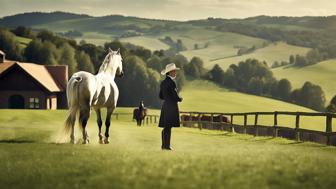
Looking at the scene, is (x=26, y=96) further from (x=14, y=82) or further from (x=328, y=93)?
(x=328, y=93)

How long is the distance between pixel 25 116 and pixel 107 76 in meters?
36.0

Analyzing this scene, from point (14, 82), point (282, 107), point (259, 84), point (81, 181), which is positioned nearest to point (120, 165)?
point (81, 181)

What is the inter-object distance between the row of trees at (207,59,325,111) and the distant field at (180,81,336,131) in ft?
29.8

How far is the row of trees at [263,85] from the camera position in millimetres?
143875

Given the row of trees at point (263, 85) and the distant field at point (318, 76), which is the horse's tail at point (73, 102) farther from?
the distant field at point (318, 76)

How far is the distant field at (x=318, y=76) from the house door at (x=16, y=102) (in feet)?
339

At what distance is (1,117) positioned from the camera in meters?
50.5

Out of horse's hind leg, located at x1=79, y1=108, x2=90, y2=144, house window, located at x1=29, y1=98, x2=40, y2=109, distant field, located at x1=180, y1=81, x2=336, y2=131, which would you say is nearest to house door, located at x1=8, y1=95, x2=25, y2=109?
house window, located at x1=29, y1=98, x2=40, y2=109

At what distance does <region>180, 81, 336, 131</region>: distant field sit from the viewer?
103694 mm

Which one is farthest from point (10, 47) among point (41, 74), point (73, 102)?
point (73, 102)

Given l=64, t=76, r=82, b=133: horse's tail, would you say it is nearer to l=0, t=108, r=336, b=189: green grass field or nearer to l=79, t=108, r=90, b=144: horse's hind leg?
l=79, t=108, r=90, b=144: horse's hind leg

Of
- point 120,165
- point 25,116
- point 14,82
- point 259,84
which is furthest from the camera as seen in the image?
point 259,84

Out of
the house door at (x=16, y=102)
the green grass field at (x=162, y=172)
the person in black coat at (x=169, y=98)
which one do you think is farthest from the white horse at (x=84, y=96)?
the house door at (x=16, y=102)

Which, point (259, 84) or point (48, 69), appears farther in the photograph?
point (259, 84)
